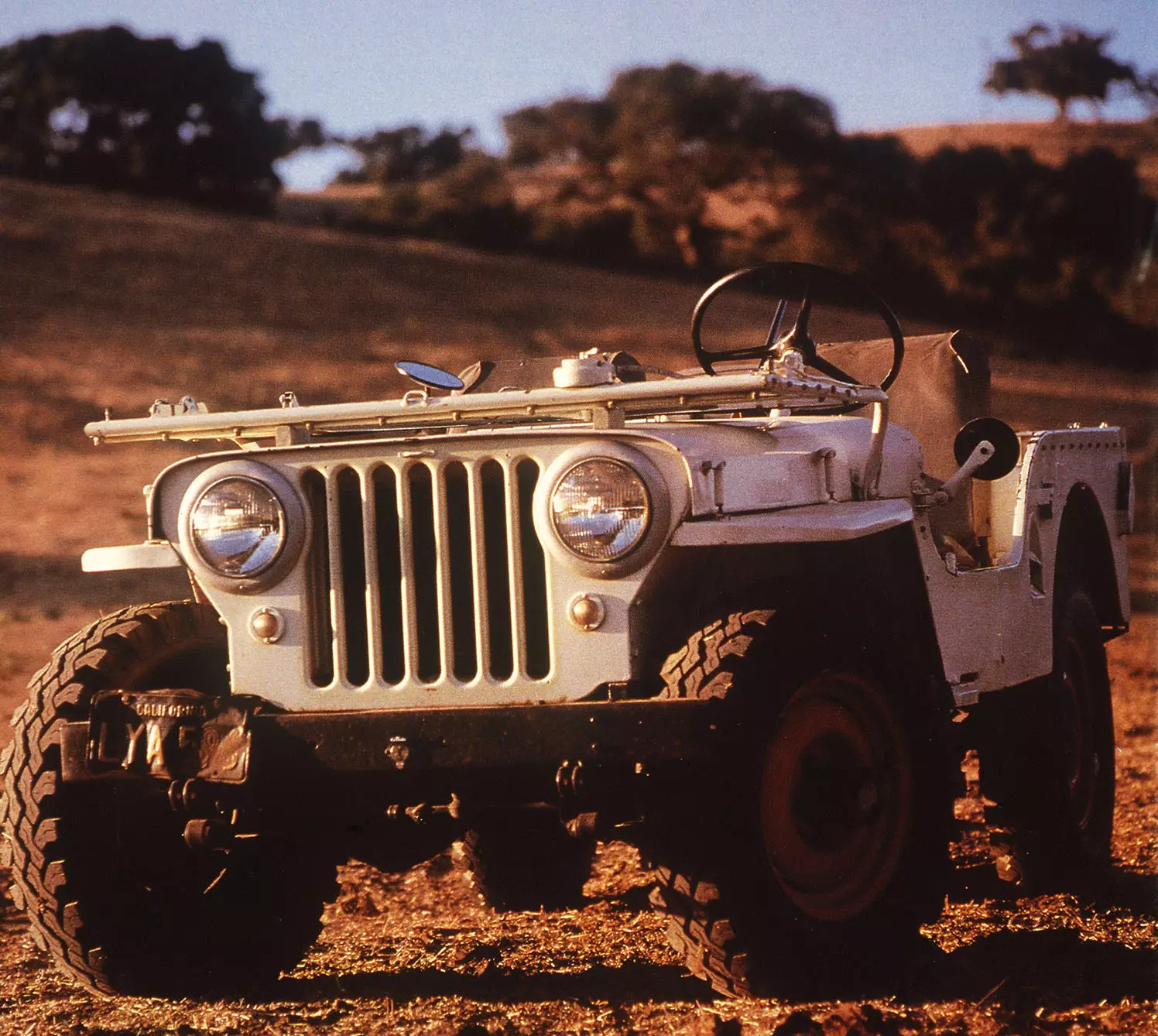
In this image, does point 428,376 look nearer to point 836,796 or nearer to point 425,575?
point 425,575

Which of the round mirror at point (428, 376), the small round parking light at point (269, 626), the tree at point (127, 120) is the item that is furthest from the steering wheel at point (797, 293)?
the tree at point (127, 120)

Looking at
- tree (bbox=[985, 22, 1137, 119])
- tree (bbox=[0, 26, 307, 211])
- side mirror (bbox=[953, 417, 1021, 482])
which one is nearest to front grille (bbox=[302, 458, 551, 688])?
side mirror (bbox=[953, 417, 1021, 482])

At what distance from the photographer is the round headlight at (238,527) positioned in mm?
4207

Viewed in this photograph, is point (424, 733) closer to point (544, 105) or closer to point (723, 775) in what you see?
point (723, 775)

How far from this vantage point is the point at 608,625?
3961mm

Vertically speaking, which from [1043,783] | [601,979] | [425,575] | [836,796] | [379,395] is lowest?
[601,979]

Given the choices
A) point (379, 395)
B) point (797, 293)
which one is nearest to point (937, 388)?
point (797, 293)

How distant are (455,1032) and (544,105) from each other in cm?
4533

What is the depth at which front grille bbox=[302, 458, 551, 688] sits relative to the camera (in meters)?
4.05

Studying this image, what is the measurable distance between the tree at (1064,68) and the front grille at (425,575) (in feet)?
87.5

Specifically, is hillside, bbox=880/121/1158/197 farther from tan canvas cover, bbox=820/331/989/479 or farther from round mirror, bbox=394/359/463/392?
round mirror, bbox=394/359/463/392

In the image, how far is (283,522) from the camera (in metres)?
4.20

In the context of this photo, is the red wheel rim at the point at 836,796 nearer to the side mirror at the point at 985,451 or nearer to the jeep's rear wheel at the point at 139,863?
the side mirror at the point at 985,451

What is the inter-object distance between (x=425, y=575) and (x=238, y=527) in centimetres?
48
